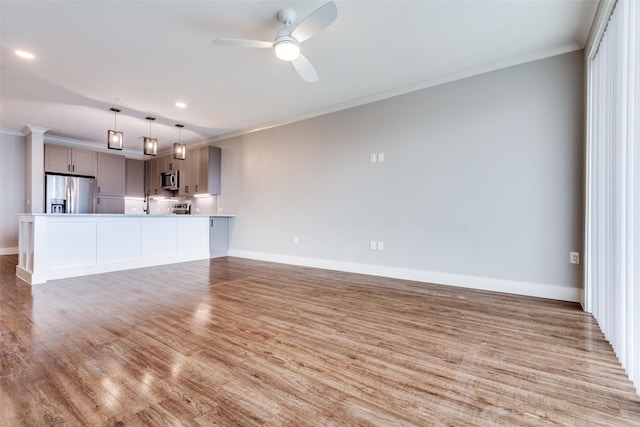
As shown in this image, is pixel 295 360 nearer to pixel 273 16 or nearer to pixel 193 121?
pixel 273 16

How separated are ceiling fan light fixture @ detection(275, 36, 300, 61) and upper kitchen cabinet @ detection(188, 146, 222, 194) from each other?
14.5ft

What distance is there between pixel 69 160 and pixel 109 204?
1.32 meters

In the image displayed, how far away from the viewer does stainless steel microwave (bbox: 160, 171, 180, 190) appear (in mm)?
7250

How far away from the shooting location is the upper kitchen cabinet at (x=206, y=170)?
6469 millimetres

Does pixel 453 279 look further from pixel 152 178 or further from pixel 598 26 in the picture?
pixel 152 178

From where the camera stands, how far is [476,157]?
3.58 metres

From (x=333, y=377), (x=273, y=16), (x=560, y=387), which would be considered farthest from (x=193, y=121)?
(x=560, y=387)

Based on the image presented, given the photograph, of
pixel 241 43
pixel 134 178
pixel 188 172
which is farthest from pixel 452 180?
pixel 134 178

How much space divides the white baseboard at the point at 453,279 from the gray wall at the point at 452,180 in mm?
60

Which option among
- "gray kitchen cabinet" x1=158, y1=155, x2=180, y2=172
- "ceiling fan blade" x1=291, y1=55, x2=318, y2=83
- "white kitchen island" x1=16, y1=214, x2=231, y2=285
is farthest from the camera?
"gray kitchen cabinet" x1=158, y1=155, x2=180, y2=172

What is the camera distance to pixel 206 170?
6.49 metres

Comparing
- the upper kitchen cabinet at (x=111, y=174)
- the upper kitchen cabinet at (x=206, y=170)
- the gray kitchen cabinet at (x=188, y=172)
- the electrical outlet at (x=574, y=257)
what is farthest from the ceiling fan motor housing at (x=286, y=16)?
the upper kitchen cabinet at (x=111, y=174)

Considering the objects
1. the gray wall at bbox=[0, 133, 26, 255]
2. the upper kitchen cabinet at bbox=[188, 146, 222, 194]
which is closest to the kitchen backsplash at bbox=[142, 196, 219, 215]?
the upper kitchen cabinet at bbox=[188, 146, 222, 194]

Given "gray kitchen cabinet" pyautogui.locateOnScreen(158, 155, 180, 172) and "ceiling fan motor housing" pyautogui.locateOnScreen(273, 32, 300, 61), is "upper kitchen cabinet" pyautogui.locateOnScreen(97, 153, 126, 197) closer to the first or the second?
"gray kitchen cabinet" pyautogui.locateOnScreen(158, 155, 180, 172)
